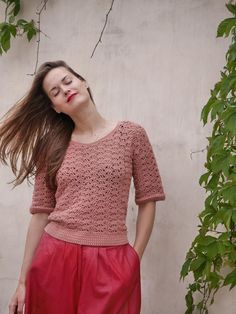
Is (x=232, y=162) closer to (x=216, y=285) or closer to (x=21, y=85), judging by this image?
(x=216, y=285)

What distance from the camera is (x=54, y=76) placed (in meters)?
1.64

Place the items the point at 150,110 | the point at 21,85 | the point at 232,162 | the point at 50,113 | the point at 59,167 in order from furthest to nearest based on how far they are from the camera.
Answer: the point at 21,85, the point at 150,110, the point at 50,113, the point at 59,167, the point at 232,162

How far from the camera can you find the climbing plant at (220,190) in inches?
58.6

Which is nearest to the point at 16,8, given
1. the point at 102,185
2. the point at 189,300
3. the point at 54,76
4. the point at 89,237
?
the point at 54,76

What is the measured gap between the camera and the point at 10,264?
218 cm

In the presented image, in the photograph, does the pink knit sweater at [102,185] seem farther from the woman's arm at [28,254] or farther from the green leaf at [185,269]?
the green leaf at [185,269]

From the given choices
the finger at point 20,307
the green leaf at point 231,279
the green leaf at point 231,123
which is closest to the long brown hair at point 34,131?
the finger at point 20,307

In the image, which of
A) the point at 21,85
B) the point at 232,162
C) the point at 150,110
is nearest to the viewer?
the point at 232,162

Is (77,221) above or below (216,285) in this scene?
above

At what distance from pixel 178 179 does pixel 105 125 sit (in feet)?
1.23

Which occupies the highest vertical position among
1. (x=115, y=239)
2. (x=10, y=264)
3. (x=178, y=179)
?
(x=178, y=179)

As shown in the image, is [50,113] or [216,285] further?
[50,113]

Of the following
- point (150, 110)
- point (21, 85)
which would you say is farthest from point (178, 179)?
point (21, 85)

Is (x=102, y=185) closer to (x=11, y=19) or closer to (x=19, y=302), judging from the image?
(x=19, y=302)
